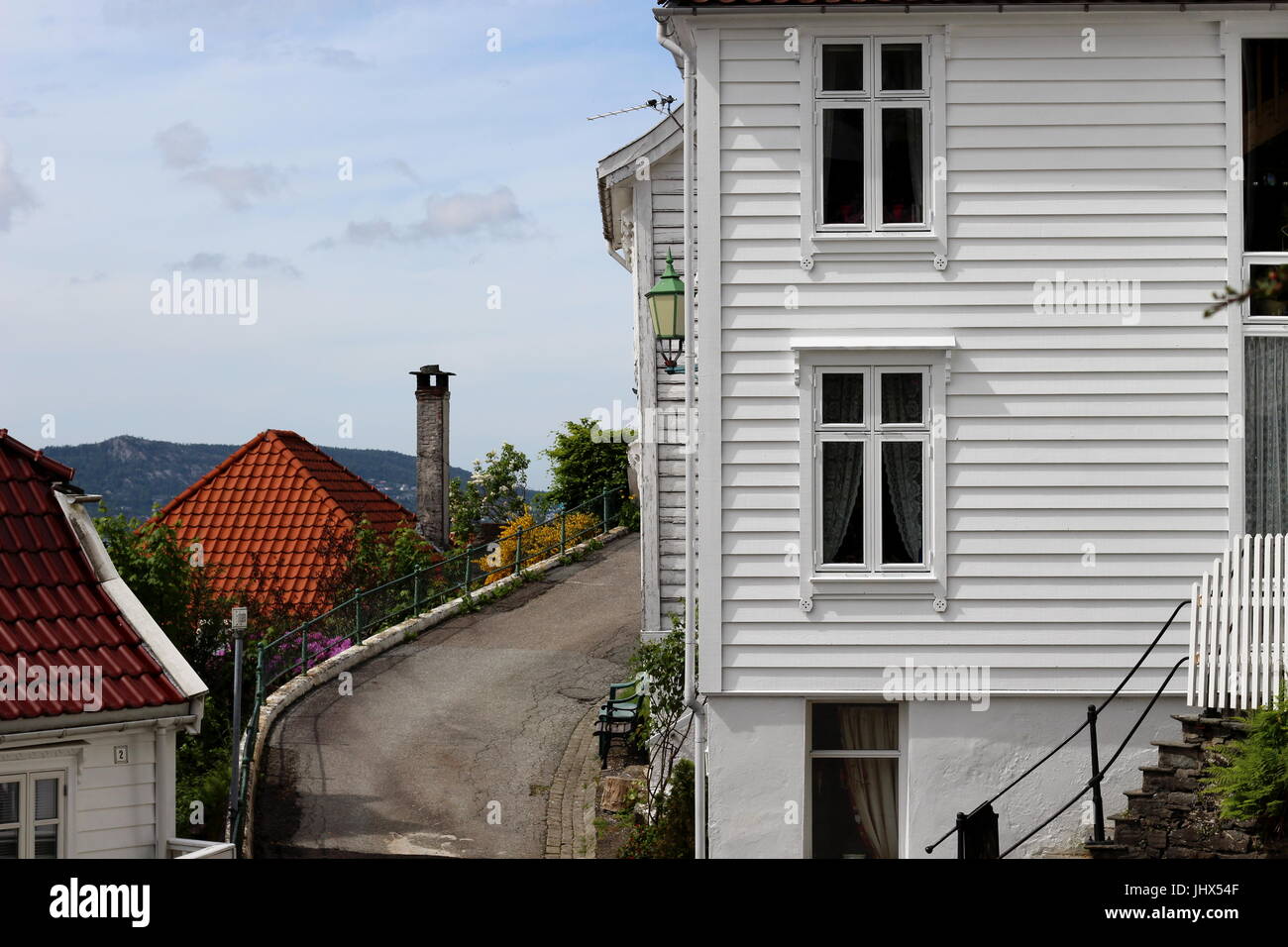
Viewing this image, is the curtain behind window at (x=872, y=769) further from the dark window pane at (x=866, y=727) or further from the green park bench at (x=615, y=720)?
the green park bench at (x=615, y=720)

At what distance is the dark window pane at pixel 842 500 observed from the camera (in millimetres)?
12906

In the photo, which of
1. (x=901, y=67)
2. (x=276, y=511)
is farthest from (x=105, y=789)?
(x=276, y=511)

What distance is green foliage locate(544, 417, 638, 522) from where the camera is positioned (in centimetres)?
3150

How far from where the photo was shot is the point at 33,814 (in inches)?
444

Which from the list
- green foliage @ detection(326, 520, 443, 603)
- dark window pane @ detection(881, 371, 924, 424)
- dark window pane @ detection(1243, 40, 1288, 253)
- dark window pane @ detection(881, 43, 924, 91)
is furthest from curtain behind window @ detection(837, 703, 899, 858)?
green foliage @ detection(326, 520, 443, 603)

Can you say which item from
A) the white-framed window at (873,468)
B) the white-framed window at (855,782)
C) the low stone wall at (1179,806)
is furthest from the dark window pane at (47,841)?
the low stone wall at (1179,806)

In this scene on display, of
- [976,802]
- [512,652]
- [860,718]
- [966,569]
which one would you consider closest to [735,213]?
[966,569]

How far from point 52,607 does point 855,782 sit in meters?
6.95

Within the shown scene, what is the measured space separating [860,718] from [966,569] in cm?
160

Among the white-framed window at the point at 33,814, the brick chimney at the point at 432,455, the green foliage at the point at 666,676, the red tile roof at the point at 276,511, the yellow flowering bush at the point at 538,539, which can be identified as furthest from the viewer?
the brick chimney at the point at 432,455

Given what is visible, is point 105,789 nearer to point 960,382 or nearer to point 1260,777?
point 960,382

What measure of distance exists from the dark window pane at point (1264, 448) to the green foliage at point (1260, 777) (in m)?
2.39

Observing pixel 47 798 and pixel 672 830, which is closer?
pixel 47 798

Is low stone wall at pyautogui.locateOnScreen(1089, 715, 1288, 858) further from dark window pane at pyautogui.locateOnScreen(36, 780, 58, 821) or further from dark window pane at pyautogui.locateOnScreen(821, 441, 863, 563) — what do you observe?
dark window pane at pyautogui.locateOnScreen(36, 780, 58, 821)
